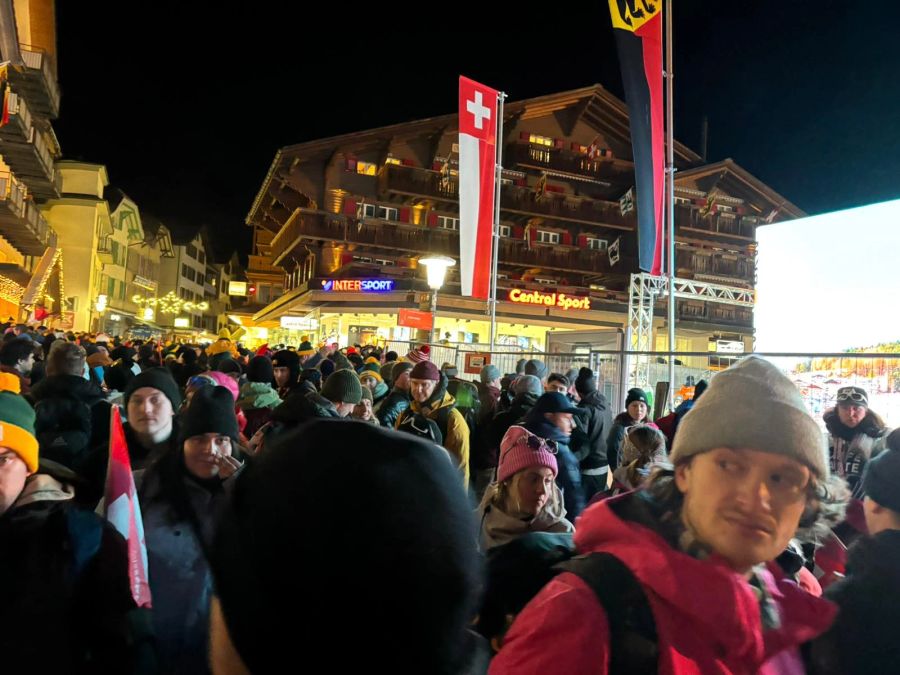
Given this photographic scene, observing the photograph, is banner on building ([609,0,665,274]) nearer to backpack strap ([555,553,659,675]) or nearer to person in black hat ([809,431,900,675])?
A: person in black hat ([809,431,900,675])

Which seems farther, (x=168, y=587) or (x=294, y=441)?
(x=168, y=587)

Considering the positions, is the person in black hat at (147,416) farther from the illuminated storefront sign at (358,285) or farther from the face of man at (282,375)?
the illuminated storefront sign at (358,285)

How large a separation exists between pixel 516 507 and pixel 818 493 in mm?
1893

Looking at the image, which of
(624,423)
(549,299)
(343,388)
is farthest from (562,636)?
(549,299)

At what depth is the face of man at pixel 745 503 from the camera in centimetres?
139

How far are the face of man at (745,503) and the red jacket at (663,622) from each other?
0.07m

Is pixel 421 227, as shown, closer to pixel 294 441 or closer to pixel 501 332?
pixel 501 332

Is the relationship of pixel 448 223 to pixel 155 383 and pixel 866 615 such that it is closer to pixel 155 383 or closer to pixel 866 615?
pixel 155 383

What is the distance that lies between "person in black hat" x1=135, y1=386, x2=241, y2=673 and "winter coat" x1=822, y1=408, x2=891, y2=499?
450cm

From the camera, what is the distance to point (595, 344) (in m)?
11.2

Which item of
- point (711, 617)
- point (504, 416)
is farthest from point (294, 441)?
point (504, 416)

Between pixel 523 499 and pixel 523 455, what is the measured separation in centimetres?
24

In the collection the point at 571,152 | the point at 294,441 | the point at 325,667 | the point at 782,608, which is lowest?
the point at 782,608

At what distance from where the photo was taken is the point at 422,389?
560cm
